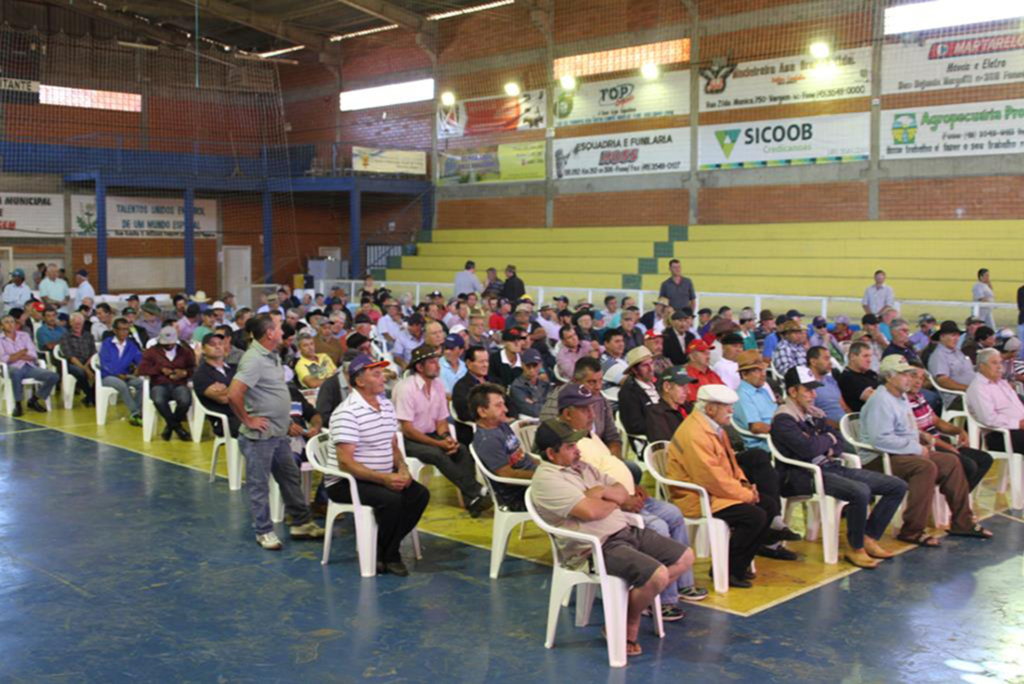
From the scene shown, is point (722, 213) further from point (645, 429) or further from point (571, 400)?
point (571, 400)

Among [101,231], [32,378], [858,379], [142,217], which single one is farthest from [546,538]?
[142,217]

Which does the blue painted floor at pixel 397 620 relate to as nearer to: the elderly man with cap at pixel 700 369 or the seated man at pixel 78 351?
the elderly man with cap at pixel 700 369

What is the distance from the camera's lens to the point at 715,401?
5891 mm

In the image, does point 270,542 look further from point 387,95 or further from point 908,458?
point 387,95

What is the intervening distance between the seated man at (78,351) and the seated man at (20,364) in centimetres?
28

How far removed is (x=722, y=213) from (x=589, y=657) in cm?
1738

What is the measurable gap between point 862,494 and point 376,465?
9.93 feet

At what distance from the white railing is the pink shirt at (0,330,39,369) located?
8834 millimetres

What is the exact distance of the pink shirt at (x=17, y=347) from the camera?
12.0 m

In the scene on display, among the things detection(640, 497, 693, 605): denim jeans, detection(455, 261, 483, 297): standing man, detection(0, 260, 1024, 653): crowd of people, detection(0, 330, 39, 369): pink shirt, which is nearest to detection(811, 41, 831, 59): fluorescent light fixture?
detection(455, 261, 483, 297): standing man

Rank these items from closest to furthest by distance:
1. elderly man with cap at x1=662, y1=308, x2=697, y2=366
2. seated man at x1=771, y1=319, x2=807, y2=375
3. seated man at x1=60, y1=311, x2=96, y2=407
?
seated man at x1=771, y1=319, x2=807, y2=375 → elderly man with cap at x1=662, y1=308, x2=697, y2=366 → seated man at x1=60, y1=311, x2=96, y2=407

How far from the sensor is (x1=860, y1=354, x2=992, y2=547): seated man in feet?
22.9

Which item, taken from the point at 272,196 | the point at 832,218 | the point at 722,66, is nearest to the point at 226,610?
the point at 832,218

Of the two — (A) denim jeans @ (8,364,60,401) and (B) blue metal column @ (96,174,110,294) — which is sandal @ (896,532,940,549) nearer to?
(A) denim jeans @ (8,364,60,401)
